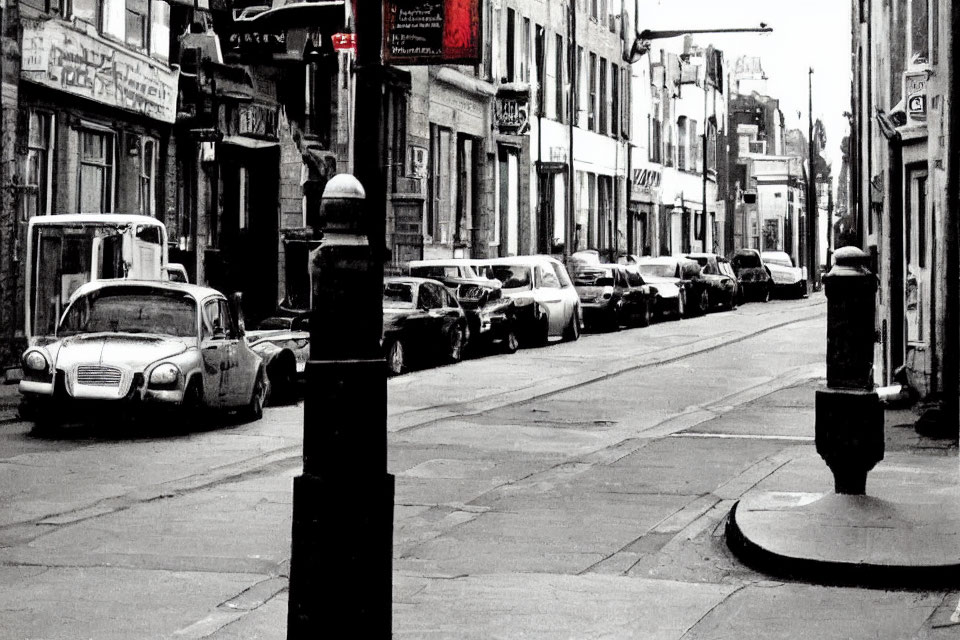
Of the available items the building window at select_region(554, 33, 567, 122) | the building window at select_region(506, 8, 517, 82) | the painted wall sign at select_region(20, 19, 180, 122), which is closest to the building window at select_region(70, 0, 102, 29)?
the painted wall sign at select_region(20, 19, 180, 122)

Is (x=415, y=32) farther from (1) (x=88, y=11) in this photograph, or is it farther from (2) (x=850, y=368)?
(1) (x=88, y=11)

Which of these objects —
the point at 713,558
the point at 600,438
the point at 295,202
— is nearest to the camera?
the point at 713,558

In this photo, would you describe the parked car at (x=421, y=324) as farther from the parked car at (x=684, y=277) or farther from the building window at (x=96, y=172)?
the parked car at (x=684, y=277)

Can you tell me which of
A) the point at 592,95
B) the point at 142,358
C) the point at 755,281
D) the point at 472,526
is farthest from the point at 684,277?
the point at 472,526

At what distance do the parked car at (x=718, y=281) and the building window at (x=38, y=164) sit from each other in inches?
987

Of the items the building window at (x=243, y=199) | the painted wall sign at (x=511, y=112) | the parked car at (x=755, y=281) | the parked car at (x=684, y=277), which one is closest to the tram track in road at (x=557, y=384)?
the building window at (x=243, y=199)

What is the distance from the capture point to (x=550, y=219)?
53312mm

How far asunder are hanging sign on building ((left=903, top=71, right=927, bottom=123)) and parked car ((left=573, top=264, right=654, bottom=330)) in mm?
18390

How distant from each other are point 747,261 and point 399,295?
34539mm

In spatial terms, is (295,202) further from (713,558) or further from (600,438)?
(713,558)

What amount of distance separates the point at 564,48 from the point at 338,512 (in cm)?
5046

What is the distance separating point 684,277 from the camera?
4550cm

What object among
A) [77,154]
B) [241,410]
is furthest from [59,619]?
[77,154]

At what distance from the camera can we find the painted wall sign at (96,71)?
23922 mm
